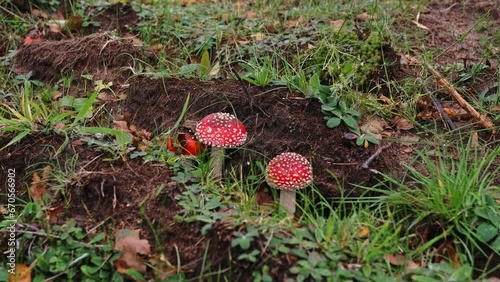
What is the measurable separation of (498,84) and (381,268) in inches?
74.1

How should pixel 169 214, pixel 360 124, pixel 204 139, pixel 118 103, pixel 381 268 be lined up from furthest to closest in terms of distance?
pixel 118 103 → pixel 360 124 → pixel 204 139 → pixel 169 214 → pixel 381 268

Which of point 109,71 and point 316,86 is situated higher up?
point 316,86

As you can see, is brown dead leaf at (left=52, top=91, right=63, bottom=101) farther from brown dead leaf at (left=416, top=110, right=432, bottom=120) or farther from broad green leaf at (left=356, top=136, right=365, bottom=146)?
brown dead leaf at (left=416, top=110, right=432, bottom=120)

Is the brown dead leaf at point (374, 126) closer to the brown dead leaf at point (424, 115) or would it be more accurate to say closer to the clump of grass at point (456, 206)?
the brown dead leaf at point (424, 115)

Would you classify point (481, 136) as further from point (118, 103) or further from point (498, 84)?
point (118, 103)

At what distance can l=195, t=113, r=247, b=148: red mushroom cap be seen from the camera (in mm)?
3111

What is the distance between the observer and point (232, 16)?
16.0 feet

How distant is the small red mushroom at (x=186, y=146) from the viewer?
3.38 meters

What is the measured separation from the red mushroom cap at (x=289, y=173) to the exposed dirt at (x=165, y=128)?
293mm

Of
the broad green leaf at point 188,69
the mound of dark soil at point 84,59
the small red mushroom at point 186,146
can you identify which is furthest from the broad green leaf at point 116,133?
the mound of dark soil at point 84,59

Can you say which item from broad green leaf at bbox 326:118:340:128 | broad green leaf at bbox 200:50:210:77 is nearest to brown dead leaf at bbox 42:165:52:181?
broad green leaf at bbox 200:50:210:77

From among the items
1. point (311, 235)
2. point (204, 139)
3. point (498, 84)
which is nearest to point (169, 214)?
point (204, 139)

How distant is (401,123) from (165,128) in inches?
61.0

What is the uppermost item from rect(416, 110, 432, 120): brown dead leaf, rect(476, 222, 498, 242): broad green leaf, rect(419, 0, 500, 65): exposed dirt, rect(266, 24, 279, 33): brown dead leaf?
rect(419, 0, 500, 65): exposed dirt
